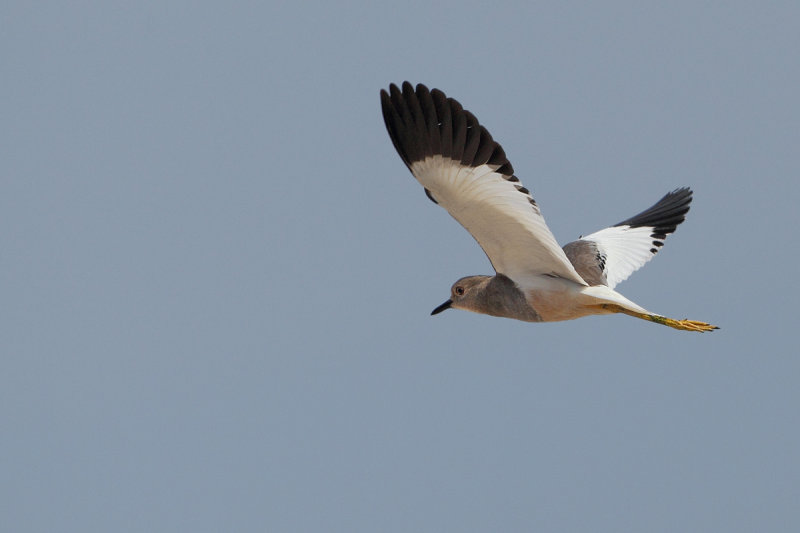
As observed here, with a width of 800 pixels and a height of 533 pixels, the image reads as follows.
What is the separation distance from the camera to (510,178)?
32.2 ft

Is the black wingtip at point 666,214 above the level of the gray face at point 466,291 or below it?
above

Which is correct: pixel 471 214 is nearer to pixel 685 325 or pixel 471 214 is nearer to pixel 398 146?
pixel 398 146

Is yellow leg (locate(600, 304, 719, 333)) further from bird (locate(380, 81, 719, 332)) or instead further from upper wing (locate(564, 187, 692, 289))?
upper wing (locate(564, 187, 692, 289))

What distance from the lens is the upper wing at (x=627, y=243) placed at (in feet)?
42.7

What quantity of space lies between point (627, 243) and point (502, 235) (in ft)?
13.0

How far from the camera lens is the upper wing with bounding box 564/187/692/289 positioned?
13.0 m

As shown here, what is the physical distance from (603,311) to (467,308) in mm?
1715

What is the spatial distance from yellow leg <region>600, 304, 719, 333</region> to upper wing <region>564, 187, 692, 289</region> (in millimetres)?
847

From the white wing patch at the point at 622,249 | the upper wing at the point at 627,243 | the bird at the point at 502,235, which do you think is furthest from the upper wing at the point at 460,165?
the white wing patch at the point at 622,249

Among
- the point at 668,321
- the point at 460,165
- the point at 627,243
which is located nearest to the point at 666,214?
the point at 627,243

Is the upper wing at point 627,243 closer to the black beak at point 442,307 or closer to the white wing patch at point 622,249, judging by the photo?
the white wing patch at point 622,249

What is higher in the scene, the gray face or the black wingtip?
the black wingtip

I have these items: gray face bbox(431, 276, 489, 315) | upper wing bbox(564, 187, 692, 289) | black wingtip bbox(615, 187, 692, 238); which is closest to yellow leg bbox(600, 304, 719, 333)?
upper wing bbox(564, 187, 692, 289)

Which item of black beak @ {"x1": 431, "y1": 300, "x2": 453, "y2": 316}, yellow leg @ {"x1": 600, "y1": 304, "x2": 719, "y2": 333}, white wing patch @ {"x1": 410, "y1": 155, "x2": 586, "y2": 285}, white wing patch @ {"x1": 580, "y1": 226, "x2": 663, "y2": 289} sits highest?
white wing patch @ {"x1": 580, "y1": 226, "x2": 663, "y2": 289}
